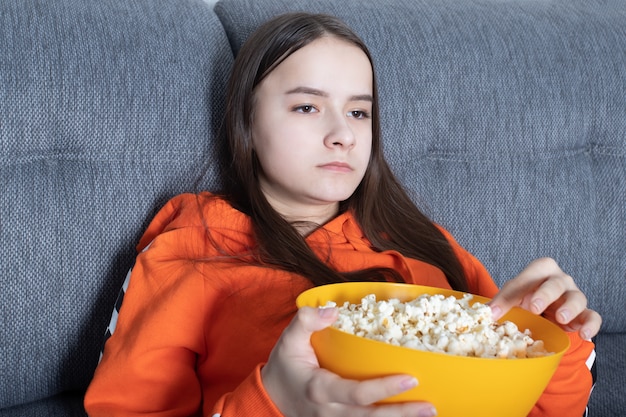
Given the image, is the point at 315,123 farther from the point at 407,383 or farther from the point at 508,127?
the point at 407,383

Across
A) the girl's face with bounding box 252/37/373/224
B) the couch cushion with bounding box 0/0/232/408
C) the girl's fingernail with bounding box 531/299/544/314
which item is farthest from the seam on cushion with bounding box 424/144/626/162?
the girl's fingernail with bounding box 531/299/544/314

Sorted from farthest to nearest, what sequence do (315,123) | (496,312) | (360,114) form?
(360,114) < (315,123) < (496,312)

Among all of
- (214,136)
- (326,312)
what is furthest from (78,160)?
(326,312)

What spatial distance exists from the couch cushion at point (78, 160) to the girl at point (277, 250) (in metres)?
0.08

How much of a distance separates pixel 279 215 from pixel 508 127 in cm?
60

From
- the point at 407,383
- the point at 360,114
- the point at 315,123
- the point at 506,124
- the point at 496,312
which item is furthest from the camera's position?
the point at 506,124

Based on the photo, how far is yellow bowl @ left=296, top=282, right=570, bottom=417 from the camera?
78 cm

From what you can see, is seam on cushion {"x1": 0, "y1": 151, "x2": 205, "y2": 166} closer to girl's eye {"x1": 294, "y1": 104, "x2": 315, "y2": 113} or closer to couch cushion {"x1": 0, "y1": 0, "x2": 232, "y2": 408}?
couch cushion {"x1": 0, "y1": 0, "x2": 232, "y2": 408}

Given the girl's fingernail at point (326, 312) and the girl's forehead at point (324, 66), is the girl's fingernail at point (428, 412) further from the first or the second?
the girl's forehead at point (324, 66)

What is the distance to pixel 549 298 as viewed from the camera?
103 centimetres

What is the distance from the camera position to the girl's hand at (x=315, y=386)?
31.2 inches

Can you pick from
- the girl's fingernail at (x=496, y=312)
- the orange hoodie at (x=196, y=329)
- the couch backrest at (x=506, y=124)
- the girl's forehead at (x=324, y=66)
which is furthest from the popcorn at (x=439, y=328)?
the couch backrest at (x=506, y=124)

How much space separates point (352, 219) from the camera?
1469 millimetres

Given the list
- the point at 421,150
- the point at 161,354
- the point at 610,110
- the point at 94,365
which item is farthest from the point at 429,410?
the point at 610,110
